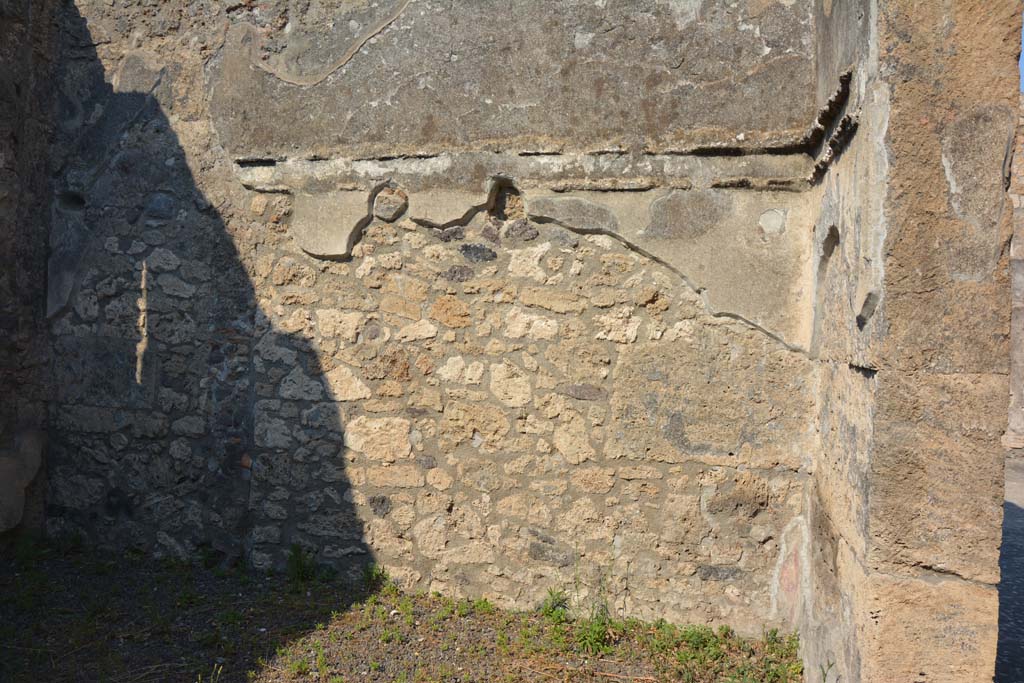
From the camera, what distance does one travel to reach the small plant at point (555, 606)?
135 inches

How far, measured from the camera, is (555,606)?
3479 millimetres

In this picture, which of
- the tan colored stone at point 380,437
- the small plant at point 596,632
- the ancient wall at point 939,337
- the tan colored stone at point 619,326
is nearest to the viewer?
the ancient wall at point 939,337

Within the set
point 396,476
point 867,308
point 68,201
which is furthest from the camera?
point 68,201

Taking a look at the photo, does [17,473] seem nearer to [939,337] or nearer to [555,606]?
[555,606]

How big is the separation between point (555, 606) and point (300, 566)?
4.21ft

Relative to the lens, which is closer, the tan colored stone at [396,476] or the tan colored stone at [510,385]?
the tan colored stone at [510,385]

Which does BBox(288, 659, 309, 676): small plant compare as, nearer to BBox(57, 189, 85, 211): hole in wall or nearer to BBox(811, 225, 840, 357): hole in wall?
BBox(811, 225, 840, 357): hole in wall

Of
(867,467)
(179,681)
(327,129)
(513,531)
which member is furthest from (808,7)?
(179,681)

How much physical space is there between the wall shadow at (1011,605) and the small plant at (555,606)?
64.3 inches

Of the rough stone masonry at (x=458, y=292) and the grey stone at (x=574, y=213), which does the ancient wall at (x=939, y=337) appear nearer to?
the rough stone masonry at (x=458, y=292)

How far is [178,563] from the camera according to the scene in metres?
4.02

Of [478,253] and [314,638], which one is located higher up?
[478,253]

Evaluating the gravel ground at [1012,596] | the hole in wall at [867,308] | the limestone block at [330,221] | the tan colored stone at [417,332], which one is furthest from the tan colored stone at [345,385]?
the gravel ground at [1012,596]

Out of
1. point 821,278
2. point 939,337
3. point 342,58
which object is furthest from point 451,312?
point 939,337
